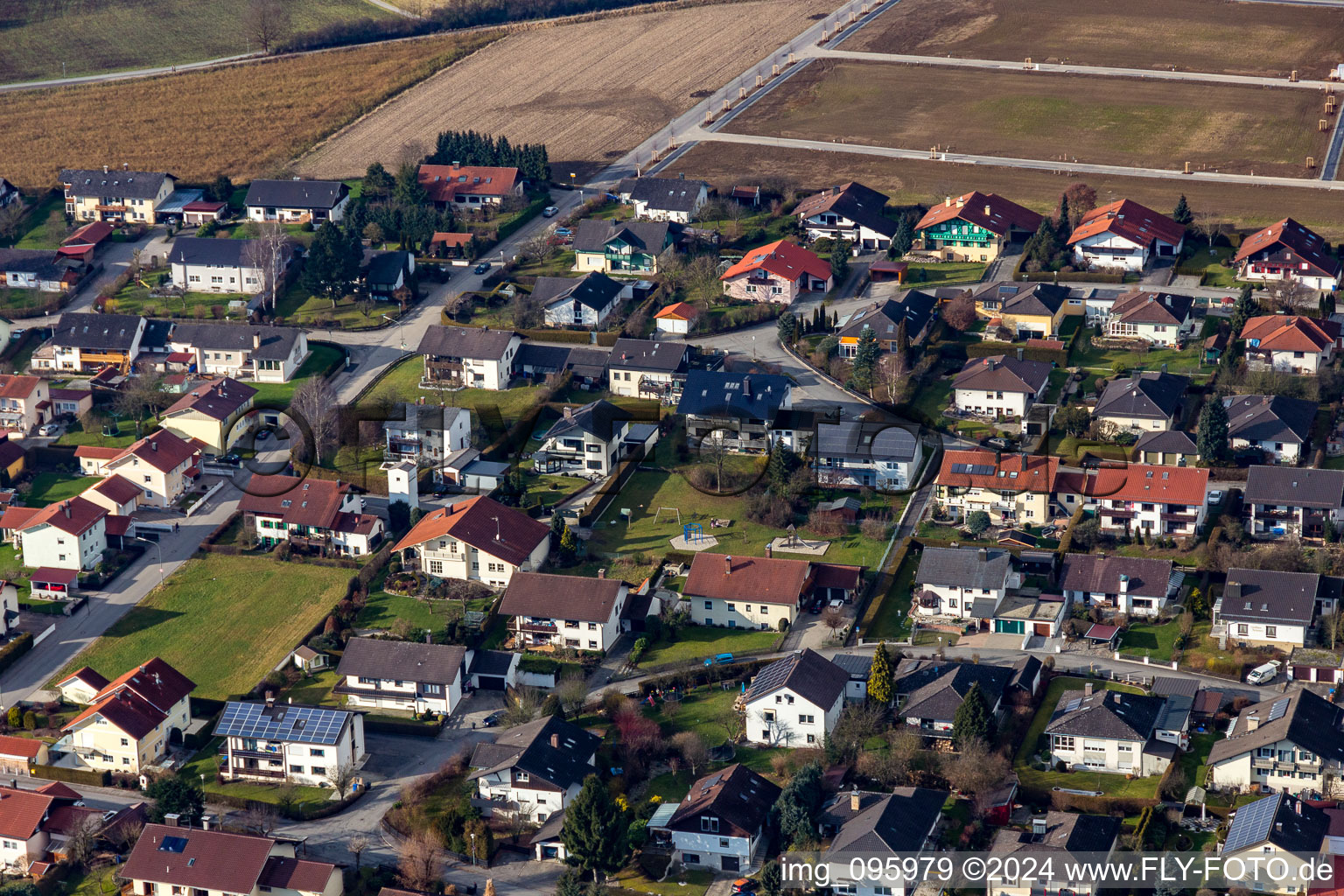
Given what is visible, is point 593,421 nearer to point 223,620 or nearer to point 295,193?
point 223,620

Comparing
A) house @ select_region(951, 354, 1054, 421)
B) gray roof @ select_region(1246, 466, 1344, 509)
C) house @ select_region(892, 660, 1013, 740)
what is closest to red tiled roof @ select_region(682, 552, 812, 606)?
house @ select_region(892, 660, 1013, 740)

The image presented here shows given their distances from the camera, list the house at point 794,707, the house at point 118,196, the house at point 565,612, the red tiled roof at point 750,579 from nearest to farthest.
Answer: the house at point 794,707
the house at point 565,612
the red tiled roof at point 750,579
the house at point 118,196

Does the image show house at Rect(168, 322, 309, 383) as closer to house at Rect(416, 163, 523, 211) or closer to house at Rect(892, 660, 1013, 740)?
house at Rect(416, 163, 523, 211)

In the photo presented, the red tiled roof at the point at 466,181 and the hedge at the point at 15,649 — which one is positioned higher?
the red tiled roof at the point at 466,181

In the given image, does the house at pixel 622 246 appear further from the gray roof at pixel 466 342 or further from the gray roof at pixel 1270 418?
the gray roof at pixel 1270 418

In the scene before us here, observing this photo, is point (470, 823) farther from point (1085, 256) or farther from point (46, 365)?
point (1085, 256)

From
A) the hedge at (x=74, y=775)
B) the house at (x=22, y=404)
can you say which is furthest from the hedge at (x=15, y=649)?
the house at (x=22, y=404)

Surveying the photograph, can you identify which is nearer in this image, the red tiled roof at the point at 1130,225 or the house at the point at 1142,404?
the house at the point at 1142,404
